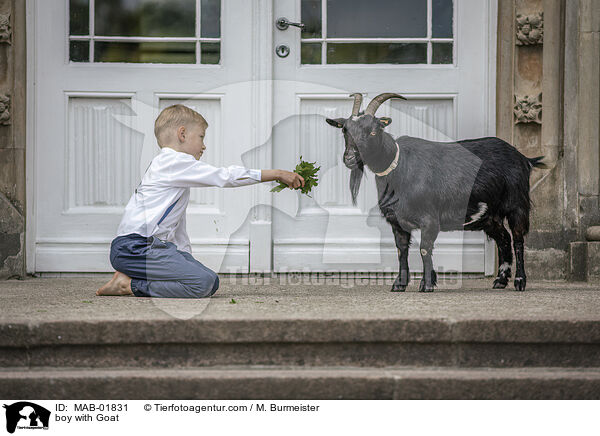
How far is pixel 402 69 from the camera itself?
4.91 metres

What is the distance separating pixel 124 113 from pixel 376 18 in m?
1.83

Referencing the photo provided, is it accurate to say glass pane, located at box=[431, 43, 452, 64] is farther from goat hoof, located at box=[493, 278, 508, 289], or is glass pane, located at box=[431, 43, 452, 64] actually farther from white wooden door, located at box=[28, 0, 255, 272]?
goat hoof, located at box=[493, 278, 508, 289]

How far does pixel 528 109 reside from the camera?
15.6ft

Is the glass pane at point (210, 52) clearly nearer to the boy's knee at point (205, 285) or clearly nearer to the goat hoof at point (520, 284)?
the boy's knee at point (205, 285)

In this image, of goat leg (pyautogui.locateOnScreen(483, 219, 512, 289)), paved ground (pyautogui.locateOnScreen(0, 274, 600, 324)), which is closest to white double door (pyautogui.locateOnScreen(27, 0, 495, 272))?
paved ground (pyautogui.locateOnScreen(0, 274, 600, 324))

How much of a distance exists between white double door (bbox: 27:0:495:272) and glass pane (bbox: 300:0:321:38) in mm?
56

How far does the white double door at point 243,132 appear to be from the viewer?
191 inches

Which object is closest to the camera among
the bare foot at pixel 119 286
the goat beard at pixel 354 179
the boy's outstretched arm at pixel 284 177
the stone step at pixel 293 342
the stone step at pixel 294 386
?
the stone step at pixel 294 386

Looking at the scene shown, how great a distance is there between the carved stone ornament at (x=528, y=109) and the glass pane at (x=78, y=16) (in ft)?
9.60

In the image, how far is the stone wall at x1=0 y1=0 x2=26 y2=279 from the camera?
4707mm

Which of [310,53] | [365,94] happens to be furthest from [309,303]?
[310,53]

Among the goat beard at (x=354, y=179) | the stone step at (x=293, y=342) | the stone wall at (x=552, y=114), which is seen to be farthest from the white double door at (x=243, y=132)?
the stone step at (x=293, y=342)

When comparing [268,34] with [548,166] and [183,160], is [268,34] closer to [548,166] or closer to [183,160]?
[183,160]

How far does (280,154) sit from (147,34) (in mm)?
1217
